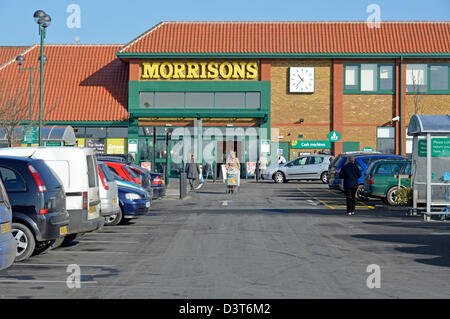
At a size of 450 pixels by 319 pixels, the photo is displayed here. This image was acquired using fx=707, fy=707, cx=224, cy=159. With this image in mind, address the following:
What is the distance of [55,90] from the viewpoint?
49.4 metres

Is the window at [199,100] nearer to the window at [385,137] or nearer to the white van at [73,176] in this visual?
the window at [385,137]

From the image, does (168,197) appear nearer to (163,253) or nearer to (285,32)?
(163,253)

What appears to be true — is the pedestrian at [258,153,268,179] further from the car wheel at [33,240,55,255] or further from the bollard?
the car wheel at [33,240,55,255]

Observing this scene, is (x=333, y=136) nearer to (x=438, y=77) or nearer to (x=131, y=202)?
(x=438, y=77)

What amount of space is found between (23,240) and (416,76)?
39.8 meters

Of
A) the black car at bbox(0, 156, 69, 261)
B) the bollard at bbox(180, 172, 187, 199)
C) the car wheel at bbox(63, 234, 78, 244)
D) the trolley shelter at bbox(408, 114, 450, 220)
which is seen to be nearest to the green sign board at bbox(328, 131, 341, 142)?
the bollard at bbox(180, 172, 187, 199)

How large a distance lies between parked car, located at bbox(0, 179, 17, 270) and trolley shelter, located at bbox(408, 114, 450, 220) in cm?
1306

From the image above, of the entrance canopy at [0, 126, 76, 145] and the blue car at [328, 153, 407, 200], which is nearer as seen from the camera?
the blue car at [328, 153, 407, 200]

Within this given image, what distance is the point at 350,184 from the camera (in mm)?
20844

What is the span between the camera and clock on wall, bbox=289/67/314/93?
47000 millimetres

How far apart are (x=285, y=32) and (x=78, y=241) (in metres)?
36.7

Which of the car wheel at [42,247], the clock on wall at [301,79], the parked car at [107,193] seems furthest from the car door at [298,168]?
the car wheel at [42,247]

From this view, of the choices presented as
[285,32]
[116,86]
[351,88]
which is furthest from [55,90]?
[351,88]

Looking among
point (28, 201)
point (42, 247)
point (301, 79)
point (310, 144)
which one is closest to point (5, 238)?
point (28, 201)
